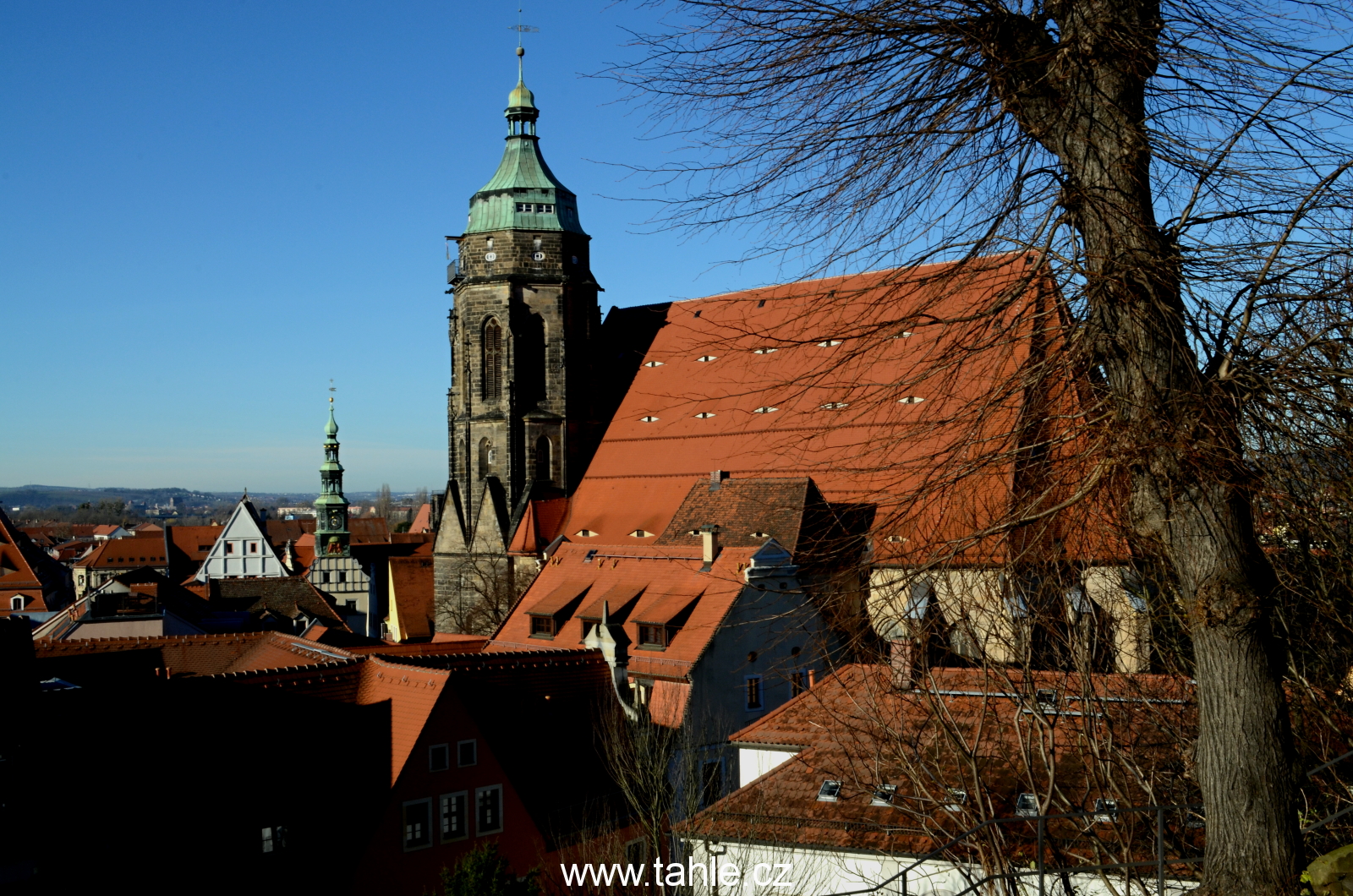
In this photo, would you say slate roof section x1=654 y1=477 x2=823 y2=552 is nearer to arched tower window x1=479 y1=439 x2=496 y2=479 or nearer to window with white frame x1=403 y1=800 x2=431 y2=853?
arched tower window x1=479 y1=439 x2=496 y2=479

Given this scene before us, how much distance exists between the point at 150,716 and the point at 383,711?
3.44 meters

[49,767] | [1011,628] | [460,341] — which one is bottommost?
[49,767]

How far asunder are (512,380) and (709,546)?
1423 centimetres

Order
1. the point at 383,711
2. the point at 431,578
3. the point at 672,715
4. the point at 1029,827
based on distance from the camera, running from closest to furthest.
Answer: the point at 1029,827, the point at 383,711, the point at 672,715, the point at 431,578

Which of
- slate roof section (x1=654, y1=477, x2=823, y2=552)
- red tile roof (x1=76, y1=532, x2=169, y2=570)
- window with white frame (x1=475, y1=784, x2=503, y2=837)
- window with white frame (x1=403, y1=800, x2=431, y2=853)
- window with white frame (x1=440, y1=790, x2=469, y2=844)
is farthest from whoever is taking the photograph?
red tile roof (x1=76, y1=532, x2=169, y2=570)

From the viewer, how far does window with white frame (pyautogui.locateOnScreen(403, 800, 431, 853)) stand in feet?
59.2

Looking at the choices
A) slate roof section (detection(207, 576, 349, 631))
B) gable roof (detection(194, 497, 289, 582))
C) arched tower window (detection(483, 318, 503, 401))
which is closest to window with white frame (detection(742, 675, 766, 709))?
arched tower window (detection(483, 318, 503, 401))

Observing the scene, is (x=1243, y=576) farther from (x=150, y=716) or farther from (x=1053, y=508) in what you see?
(x=150, y=716)

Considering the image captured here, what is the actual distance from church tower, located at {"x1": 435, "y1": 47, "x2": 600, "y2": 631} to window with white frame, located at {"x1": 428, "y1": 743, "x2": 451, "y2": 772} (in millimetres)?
18779

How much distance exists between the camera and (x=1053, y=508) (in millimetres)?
4516

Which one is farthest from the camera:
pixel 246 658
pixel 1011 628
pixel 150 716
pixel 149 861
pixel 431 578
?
pixel 431 578

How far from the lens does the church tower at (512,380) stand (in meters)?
38.1

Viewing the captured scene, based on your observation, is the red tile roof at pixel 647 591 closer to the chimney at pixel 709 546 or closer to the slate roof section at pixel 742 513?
the chimney at pixel 709 546

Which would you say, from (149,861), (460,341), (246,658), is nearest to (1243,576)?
(149,861)
